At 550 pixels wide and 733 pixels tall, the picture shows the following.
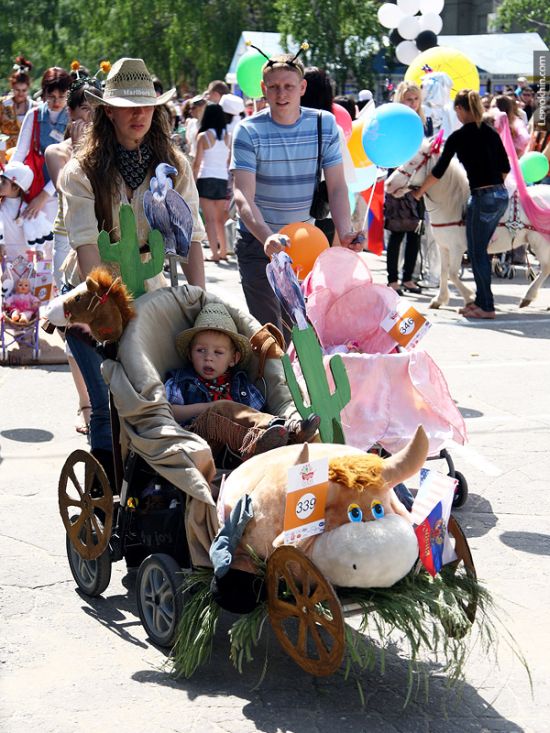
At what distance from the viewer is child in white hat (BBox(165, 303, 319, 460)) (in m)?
4.29

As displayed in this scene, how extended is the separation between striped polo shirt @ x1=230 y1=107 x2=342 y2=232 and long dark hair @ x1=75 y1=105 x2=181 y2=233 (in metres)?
0.91

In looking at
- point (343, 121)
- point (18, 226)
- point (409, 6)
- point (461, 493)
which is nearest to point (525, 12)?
point (409, 6)

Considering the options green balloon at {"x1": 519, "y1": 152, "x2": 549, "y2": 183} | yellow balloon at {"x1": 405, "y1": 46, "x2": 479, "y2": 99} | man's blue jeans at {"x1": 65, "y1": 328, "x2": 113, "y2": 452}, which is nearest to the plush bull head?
man's blue jeans at {"x1": 65, "y1": 328, "x2": 113, "y2": 452}

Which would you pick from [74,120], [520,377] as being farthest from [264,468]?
[520,377]

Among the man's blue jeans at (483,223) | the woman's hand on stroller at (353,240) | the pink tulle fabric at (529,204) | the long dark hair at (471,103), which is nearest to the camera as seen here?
the woman's hand on stroller at (353,240)

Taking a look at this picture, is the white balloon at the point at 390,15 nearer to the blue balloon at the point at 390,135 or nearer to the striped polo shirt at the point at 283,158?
the blue balloon at the point at 390,135

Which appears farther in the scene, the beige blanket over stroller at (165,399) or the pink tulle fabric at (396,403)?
the pink tulle fabric at (396,403)

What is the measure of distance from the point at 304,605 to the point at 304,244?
9.13 ft

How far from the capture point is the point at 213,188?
47.8 feet

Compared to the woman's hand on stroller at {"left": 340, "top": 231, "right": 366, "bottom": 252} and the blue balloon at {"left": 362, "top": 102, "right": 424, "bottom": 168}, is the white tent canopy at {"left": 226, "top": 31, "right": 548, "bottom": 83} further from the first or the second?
the woman's hand on stroller at {"left": 340, "top": 231, "right": 366, "bottom": 252}

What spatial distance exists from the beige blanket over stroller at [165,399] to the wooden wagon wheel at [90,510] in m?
0.20

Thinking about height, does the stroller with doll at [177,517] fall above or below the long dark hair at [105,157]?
below

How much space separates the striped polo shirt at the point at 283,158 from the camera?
6.08 metres

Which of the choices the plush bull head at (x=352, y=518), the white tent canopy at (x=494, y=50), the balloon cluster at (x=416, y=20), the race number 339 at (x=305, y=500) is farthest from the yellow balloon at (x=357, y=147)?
the white tent canopy at (x=494, y=50)
